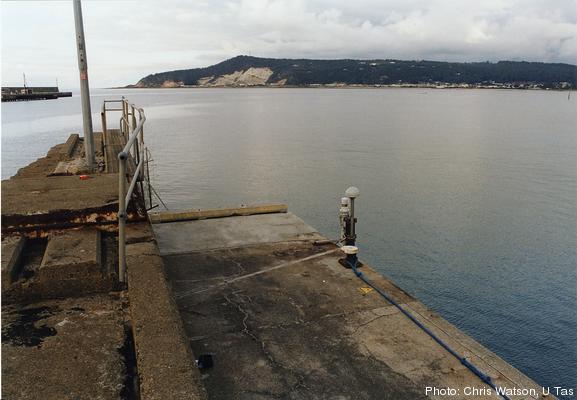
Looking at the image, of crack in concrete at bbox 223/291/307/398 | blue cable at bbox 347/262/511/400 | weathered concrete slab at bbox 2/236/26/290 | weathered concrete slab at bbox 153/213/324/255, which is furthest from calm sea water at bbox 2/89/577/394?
weathered concrete slab at bbox 2/236/26/290

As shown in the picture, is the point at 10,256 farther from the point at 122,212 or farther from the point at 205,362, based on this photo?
the point at 205,362

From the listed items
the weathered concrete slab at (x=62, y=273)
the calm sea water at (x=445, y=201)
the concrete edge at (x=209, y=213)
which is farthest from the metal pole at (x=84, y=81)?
the calm sea water at (x=445, y=201)

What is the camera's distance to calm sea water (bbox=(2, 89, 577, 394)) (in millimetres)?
12039

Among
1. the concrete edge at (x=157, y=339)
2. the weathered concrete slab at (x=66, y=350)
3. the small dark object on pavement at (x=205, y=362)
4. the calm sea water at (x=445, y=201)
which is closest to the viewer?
the concrete edge at (x=157, y=339)

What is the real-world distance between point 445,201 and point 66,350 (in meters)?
20.7

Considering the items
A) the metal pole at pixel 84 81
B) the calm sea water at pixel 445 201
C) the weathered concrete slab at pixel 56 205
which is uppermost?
the metal pole at pixel 84 81

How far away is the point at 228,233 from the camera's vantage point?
990 centimetres

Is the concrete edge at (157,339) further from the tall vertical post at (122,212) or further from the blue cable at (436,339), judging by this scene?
the blue cable at (436,339)

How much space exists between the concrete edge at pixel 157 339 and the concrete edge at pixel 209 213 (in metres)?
5.39

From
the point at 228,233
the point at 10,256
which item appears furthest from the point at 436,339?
the point at 228,233

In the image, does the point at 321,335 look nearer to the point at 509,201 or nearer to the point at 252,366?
the point at 252,366

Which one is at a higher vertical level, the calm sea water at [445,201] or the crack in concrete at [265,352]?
the crack in concrete at [265,352]

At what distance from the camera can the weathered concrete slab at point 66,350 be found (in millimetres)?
3750

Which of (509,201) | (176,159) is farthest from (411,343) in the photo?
(176,159)
